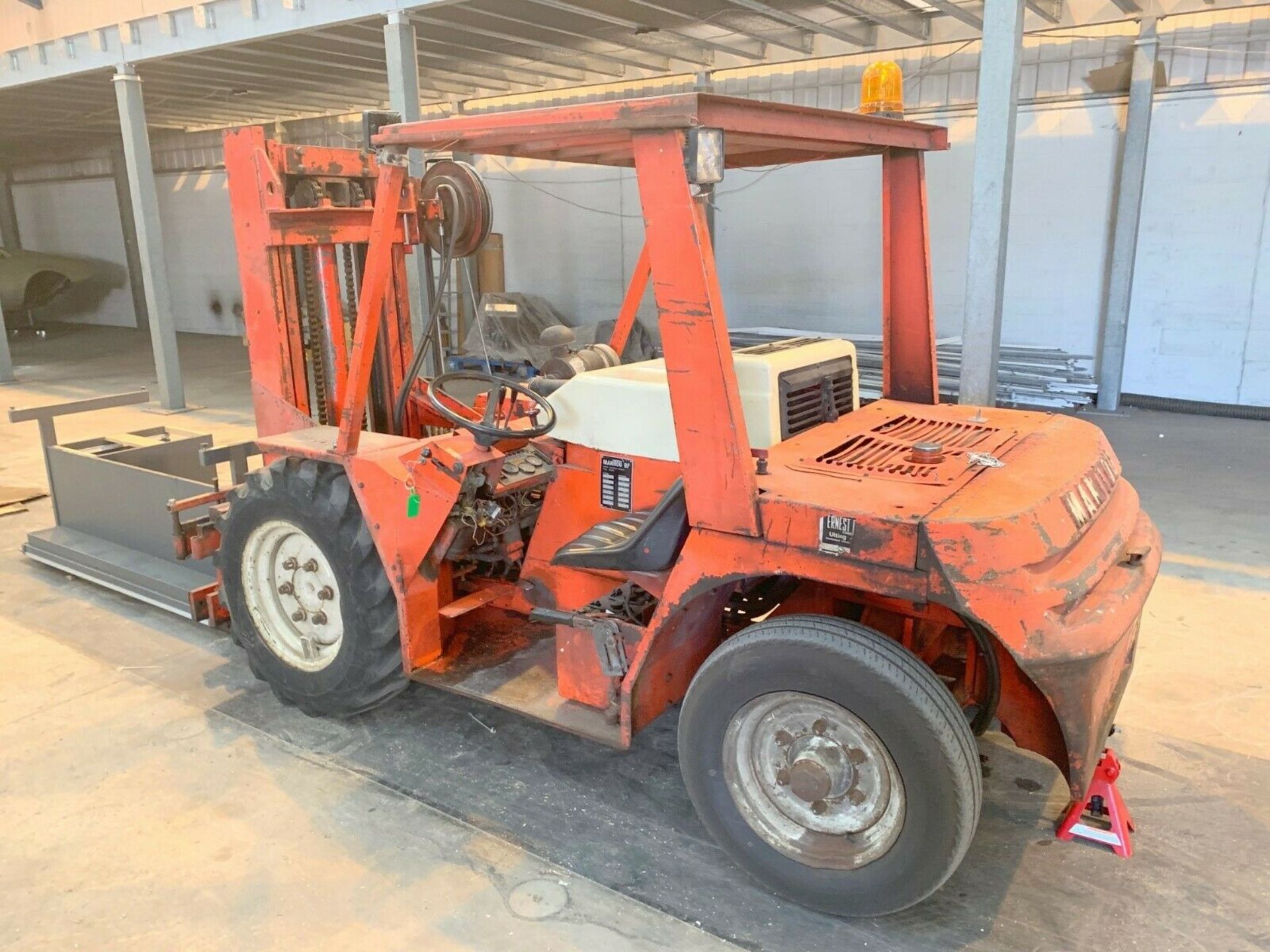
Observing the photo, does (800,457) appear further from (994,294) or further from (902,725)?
(994,294)

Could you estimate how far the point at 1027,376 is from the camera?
9758 mm

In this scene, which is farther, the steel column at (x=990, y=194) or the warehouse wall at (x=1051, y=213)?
the warehouse wall at (x=1051, y=213)

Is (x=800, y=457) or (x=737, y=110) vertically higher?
(x=737, y=110)

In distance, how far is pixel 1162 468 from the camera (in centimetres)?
732

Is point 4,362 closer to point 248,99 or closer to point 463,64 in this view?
point 248,99

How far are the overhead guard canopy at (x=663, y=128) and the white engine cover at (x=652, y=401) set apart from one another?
24.8 inches

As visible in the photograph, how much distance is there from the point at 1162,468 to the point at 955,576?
607cm

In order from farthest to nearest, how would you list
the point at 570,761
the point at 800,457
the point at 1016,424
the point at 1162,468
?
1. the point at 1162,468
2. the point at 570,761
3. the point at 1016,424
4. the point at 800,457

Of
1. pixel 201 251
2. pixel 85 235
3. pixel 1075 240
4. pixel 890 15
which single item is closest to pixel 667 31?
pixel 890 15

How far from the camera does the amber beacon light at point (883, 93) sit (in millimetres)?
3029

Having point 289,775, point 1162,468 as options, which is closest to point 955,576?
point 289,775

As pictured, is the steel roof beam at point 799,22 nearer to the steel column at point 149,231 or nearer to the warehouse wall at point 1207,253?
the warehouse wall at point 1207,253

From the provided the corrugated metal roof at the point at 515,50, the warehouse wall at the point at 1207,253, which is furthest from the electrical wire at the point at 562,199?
the warehouse wall at the point at 1207,253

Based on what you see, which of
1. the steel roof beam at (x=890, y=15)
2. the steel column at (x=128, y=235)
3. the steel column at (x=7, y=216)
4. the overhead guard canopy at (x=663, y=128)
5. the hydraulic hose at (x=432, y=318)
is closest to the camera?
the overhead guard canopy at (x=663, y=128)
